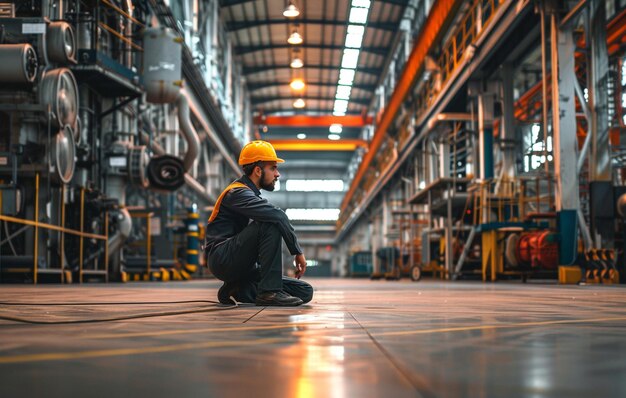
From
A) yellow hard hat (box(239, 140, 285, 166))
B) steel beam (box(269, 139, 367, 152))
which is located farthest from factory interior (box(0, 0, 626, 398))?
steel beam (box(269, 139, 367, 152))

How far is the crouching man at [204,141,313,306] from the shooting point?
4.68 metres

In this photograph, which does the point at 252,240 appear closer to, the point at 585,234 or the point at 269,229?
the point at 269,229

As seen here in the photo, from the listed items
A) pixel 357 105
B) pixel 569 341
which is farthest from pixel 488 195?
pixel 357 105

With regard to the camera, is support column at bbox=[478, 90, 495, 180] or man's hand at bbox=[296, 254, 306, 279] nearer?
man's hand at bbox=[296, 254, 306, 279]

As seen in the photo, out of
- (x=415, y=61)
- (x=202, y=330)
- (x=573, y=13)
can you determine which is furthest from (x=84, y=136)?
(x=202, y=330)

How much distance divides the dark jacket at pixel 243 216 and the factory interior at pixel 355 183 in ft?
0.51

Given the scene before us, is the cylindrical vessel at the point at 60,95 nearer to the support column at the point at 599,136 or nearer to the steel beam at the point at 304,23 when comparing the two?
the support column at the point at 599,136

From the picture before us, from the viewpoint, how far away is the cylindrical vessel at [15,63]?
452 inches

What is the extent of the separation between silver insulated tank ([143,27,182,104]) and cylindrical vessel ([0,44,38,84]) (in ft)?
18.3

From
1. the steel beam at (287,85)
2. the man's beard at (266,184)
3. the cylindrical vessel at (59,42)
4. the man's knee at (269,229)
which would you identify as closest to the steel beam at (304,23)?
the steel beam at (287,85)

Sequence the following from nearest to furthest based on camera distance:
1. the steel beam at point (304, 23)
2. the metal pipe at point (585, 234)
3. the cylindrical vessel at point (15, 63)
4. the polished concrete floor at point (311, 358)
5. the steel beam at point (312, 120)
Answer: the polished concrete floor at point (311, 358) < the cylindrical vessel at point (15, 63) < the metal pipe at point (585, 234) < the steel beam at point (304, 23) < the steel beam at point (312, 120)

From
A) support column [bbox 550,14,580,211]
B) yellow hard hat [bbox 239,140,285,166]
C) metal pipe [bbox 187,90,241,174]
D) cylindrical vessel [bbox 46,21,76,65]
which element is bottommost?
yellow hard hat [bbox 239,140,285,166]

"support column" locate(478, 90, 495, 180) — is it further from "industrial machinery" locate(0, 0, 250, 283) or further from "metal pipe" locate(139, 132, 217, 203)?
"metal pipe" locate(139, 132, 217, 203)

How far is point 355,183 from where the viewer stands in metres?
44.9
